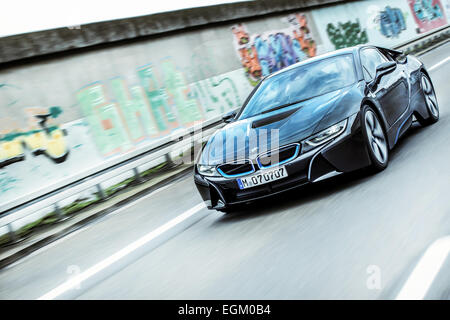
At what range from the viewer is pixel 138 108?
13.6m

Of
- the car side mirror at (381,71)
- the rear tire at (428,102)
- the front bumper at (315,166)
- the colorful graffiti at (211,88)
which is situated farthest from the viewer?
the colorful graffiti at (211,88)

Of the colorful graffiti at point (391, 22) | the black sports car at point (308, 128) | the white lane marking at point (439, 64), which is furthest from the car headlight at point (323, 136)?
the colorful graffiti at point (391, 22)

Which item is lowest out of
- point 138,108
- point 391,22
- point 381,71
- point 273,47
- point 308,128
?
point 308,128

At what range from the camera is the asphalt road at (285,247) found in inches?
155

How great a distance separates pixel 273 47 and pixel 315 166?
15.0 m

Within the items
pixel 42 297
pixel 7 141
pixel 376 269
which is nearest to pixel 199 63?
pixel 7 141

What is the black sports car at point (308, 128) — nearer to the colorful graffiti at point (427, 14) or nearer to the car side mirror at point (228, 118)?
the car side mirror at point (228, 118)

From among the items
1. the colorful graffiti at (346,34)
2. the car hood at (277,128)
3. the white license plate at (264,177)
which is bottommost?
the white license plate at (264,177)

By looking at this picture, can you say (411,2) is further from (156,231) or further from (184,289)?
(184,289)

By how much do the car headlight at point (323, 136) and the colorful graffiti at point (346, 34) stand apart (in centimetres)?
1876

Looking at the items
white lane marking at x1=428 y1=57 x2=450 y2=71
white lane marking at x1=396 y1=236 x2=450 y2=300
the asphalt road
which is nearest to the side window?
the asphalt road

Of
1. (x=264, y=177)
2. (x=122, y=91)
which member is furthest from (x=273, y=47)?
(x=264, y=177)

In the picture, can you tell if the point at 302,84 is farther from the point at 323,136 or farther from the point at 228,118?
the point at 323,136
